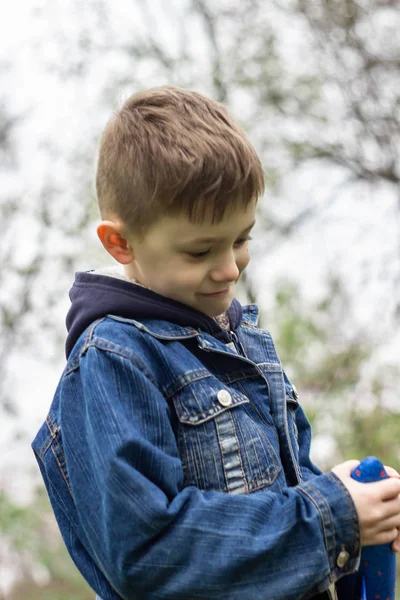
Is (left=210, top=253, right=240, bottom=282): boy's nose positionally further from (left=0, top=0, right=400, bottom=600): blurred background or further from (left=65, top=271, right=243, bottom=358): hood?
(left=0, top=0, right=400, bottom=600): blurred background

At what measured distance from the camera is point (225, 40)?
5125mm

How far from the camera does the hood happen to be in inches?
53.5

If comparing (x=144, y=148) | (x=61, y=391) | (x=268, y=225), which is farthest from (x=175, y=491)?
(x=268, y=225)

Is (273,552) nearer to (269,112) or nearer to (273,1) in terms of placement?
(269,112)

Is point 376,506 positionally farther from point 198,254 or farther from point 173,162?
point 173,162

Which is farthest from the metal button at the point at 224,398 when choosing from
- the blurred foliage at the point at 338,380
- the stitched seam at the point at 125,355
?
the blurred foliage at the point at 338,380

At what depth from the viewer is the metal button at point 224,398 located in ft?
4.38

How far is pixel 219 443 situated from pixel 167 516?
7.6 inches

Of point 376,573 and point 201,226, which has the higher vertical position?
point 201,226

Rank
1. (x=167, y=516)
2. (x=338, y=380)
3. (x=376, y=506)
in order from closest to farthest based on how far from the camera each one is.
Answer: (x=167, y=516) < (x=376, y=506) < (x=338, y=380)

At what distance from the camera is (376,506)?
50.0 inches

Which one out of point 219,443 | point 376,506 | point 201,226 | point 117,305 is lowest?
point 376,506

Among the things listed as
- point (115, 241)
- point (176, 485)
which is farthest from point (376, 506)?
point (115, 241)

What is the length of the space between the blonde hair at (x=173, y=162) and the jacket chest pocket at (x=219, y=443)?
0.32m
